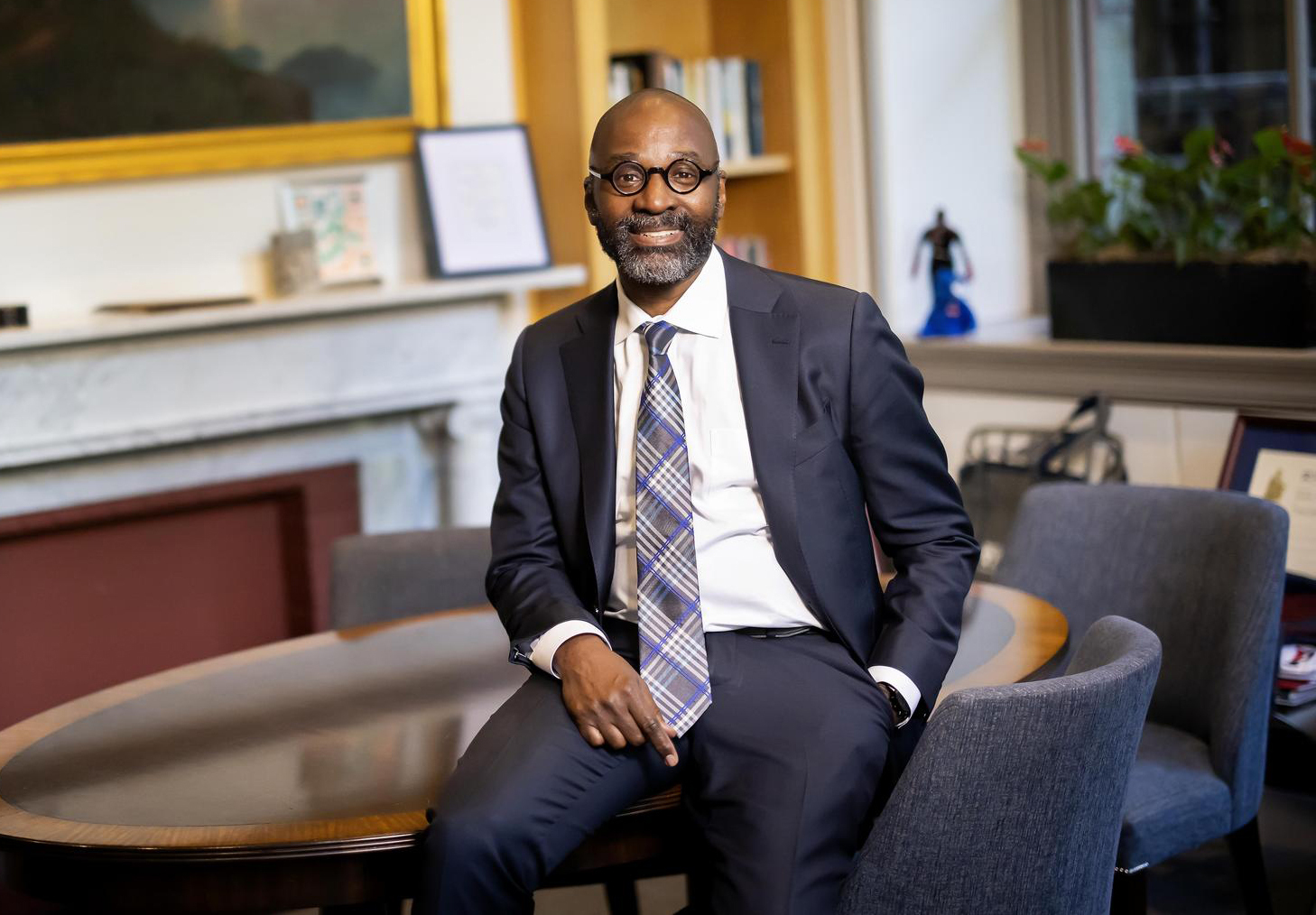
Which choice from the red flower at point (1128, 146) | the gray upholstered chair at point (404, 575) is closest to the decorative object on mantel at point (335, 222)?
the gray upholstered chair at point (404, 575)

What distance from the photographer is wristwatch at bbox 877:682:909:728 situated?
1.94 meters

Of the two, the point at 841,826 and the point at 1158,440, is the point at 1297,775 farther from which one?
the point at 841,826

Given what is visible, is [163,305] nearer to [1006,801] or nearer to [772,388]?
[772,388]

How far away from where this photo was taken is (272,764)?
1974 mm

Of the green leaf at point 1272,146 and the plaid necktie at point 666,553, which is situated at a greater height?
the green leaf at point 1272,146

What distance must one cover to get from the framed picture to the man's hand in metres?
2.08

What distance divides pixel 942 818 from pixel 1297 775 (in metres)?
1.90

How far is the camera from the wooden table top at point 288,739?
1.75m

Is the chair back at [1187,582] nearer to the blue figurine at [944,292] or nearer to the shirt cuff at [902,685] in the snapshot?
the shirt cuff at [902,685]

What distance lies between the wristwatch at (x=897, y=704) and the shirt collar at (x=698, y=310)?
534 mm

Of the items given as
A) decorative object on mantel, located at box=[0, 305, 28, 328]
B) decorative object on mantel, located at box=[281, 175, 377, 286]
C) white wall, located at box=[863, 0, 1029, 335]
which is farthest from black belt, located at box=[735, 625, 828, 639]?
white wall, located at box=[863, 0, 1029, 335]

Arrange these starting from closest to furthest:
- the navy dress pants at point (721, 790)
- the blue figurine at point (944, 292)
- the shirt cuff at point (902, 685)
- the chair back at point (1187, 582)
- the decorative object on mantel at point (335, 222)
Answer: the navy dress pants at point (721, 790)
the shirt cuff at point (902, 685)
the chair back at point (1187, 582)
the decorative object on mantel at point (335, 222)
the blue figurine at point (944, 292)

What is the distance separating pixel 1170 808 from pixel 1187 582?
450mm

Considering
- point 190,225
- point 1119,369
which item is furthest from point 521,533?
point 1119,369
